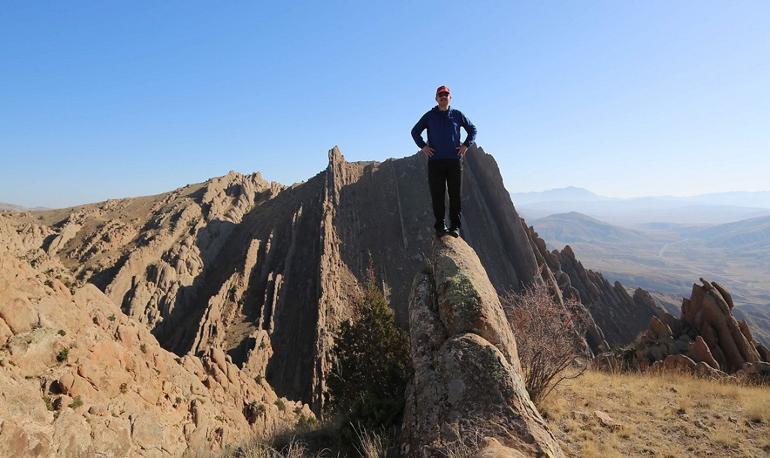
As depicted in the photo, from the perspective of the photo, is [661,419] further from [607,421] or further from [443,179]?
[443,179]

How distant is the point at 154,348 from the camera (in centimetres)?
2509

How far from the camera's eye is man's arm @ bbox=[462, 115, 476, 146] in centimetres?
916

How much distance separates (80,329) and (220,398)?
11235 mm

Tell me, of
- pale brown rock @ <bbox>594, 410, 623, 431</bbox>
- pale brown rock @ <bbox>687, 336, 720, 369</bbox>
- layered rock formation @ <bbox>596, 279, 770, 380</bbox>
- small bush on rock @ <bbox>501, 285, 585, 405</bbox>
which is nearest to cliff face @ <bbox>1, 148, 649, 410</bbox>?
layered rock formation @ <bbox>596, 279, 770, 380</bbox>

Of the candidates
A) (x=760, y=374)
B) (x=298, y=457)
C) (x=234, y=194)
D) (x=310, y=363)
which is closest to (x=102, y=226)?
(x=234, y=194)

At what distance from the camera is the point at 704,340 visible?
27094 millimetres

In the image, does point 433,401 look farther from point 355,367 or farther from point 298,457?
point 355,367

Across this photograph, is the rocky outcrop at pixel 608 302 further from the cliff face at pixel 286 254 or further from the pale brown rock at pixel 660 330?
the pale brown rock at pixel 660 330

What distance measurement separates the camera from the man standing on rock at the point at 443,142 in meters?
9.02

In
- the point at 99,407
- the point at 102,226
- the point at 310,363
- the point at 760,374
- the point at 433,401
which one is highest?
the point at 102,226

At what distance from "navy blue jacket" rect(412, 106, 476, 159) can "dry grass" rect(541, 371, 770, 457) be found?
6.60 meters

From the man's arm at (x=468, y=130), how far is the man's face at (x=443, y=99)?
1.76 ft

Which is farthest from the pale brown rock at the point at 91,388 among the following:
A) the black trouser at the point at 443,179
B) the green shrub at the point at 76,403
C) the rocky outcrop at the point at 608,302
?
the rocky outcrop at the point at 608,302

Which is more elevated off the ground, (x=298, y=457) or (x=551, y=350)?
(x=551, y=350)
